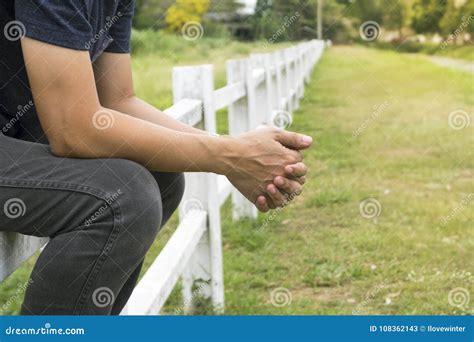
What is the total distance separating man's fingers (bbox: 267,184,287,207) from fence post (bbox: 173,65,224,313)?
125 centimetres

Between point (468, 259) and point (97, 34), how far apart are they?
2576 millimetres

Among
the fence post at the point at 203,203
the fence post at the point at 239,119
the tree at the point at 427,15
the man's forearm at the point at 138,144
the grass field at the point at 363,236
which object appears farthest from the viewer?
the tree at the point at 427,15

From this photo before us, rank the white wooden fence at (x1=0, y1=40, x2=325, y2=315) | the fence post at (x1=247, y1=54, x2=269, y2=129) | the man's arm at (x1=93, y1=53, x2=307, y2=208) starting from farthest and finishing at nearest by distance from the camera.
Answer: the fence post at (x1=247, y1=54, x2=269, y2=129) < the white wooden fence at (x1=0, y1=40, x2=325, y2=315) < the man's arm at (x1=93, y1=53, x2=307, y2=208)

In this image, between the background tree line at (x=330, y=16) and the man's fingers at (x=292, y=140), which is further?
the background tree line at (x=330, y=16)

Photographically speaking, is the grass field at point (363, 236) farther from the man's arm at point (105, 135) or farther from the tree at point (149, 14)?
the tree at point (149, 14)

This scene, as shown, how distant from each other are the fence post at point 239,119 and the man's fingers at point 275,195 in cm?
269

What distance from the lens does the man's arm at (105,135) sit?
1304 mm

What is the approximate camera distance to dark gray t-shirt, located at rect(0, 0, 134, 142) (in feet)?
4.20

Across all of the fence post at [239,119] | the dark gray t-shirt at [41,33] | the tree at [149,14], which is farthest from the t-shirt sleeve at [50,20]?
the tree at [149,14]

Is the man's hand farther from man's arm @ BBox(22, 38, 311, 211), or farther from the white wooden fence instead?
the white wooden fence

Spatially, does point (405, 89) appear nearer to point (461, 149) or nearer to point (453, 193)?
point (461, 149)

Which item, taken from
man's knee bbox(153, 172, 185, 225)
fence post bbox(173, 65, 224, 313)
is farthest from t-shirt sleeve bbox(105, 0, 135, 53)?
fence post bbox(173, 65, 224, 313)

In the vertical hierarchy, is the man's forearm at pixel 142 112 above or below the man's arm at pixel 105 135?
below

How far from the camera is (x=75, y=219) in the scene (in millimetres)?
1265
